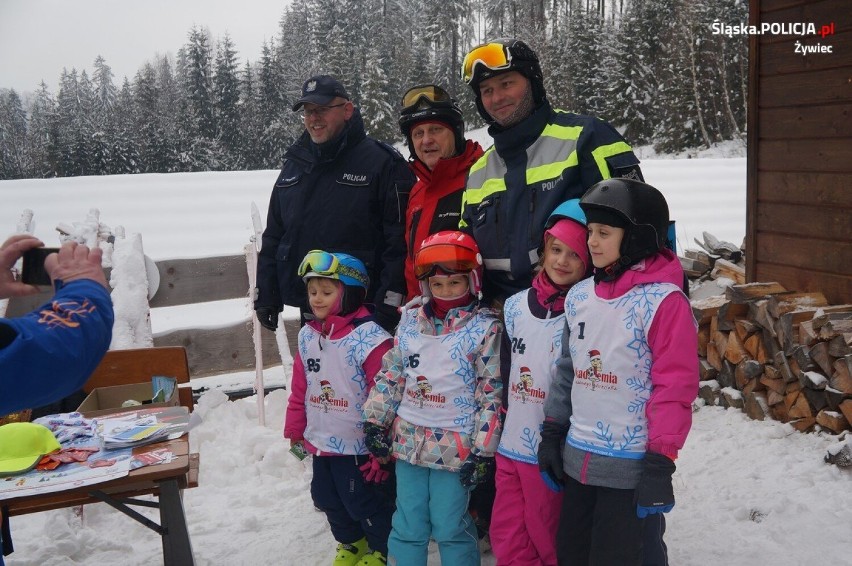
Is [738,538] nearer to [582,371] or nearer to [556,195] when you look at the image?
[582,371]

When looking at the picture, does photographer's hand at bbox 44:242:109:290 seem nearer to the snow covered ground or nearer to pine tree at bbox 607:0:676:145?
the snow covered ground

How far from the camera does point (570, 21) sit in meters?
30.0

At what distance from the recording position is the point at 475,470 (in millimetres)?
2707

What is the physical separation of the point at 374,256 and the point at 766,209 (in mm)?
2726

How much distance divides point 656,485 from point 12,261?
1.90 m

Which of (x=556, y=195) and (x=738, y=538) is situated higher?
(x=556, y=195)

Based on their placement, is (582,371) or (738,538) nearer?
(582,371)

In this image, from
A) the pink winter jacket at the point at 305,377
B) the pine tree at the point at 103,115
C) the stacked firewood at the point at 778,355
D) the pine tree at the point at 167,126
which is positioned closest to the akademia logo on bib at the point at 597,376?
the pink winter jacket at the point at 305,377

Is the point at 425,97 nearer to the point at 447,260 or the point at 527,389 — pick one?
the point at 447,260

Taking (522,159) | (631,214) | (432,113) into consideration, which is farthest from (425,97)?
(631,214)

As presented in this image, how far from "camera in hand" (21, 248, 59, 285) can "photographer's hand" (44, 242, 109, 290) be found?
0.03m

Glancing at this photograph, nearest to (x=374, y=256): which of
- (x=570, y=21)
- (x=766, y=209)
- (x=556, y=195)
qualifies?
(x=556, y=195)

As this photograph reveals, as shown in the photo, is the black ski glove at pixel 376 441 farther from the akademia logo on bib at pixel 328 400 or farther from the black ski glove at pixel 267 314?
the black ski glove at pixel 267 314

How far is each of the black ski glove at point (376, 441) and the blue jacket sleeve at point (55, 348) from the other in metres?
1.49
